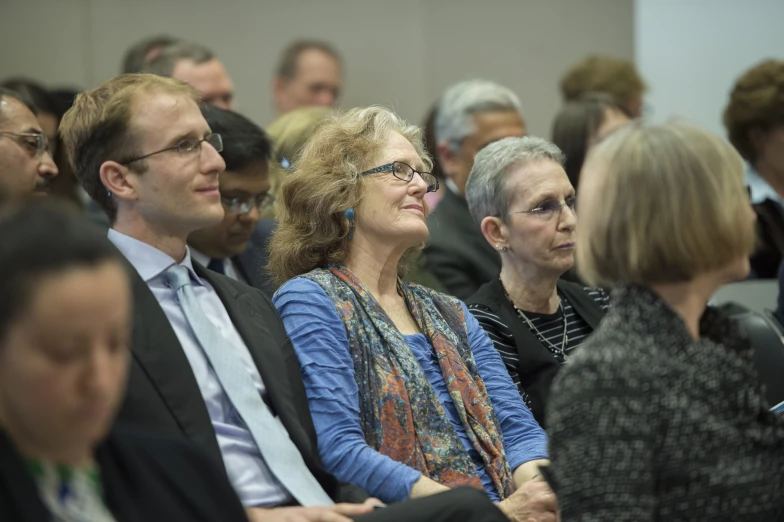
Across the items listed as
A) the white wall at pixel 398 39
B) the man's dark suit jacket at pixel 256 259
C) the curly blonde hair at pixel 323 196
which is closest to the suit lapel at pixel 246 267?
the man's dark suit jacket at pixel 256 259

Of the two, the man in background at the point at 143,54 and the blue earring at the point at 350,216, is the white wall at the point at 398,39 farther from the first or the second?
the blue earring at the point at 350,216

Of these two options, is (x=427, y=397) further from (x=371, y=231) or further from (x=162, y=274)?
(x=162, y=274)

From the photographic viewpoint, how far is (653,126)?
1.73 metres

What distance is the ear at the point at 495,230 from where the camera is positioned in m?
2.96

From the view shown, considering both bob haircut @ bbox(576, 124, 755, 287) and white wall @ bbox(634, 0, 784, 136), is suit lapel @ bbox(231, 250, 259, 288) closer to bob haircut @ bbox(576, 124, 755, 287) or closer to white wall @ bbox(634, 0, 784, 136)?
bob haircut @ bbox(576, 124, 755, 287)

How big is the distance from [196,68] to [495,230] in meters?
1.93

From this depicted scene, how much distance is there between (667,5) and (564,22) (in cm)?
103

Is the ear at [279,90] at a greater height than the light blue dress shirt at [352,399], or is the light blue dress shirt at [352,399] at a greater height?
the ear at [279,90]

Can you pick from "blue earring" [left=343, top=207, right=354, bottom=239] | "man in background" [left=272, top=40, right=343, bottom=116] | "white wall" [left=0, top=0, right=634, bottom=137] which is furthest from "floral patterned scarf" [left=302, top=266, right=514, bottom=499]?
"white wall" [left=0, top=0, right=634, bottom=137]

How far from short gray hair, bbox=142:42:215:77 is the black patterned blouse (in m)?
3.03

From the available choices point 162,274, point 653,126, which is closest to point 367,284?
point 162,274

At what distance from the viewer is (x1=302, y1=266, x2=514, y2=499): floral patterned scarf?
92.7 inches

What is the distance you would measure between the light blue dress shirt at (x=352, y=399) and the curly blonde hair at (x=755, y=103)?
6.63 feet

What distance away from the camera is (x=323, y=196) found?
8.63 feet
